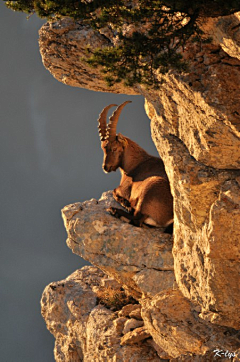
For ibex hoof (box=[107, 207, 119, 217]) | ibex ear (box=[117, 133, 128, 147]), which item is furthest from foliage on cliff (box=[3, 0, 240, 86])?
ibex ear (box=[117, 133, 128, 147])

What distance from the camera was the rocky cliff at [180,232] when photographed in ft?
21.9

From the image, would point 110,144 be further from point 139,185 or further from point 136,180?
point 139,185

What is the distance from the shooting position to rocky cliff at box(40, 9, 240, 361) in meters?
6.68

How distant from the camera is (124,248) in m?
10.4

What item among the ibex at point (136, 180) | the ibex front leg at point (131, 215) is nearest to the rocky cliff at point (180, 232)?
the ibex front leg at point (131, 215)

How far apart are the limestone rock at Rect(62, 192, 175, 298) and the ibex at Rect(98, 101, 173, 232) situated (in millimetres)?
304

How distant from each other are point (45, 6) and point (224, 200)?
383 cm

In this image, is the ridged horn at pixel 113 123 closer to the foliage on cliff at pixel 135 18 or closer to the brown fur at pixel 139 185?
the brown fur at pixel 139 185

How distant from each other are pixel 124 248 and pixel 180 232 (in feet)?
6.72

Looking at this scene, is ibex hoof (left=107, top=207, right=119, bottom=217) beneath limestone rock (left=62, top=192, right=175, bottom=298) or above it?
above

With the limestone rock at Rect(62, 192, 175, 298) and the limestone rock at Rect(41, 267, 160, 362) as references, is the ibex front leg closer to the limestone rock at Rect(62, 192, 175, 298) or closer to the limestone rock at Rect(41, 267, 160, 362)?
the limestone rock at Rect(62, 192, 175, 298)

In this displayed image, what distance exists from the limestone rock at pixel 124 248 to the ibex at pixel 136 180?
0.30 m

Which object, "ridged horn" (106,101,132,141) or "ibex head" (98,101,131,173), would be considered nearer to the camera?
"ridged horn" (106,101,132,141)

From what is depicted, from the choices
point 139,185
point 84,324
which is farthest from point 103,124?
point 84,324
